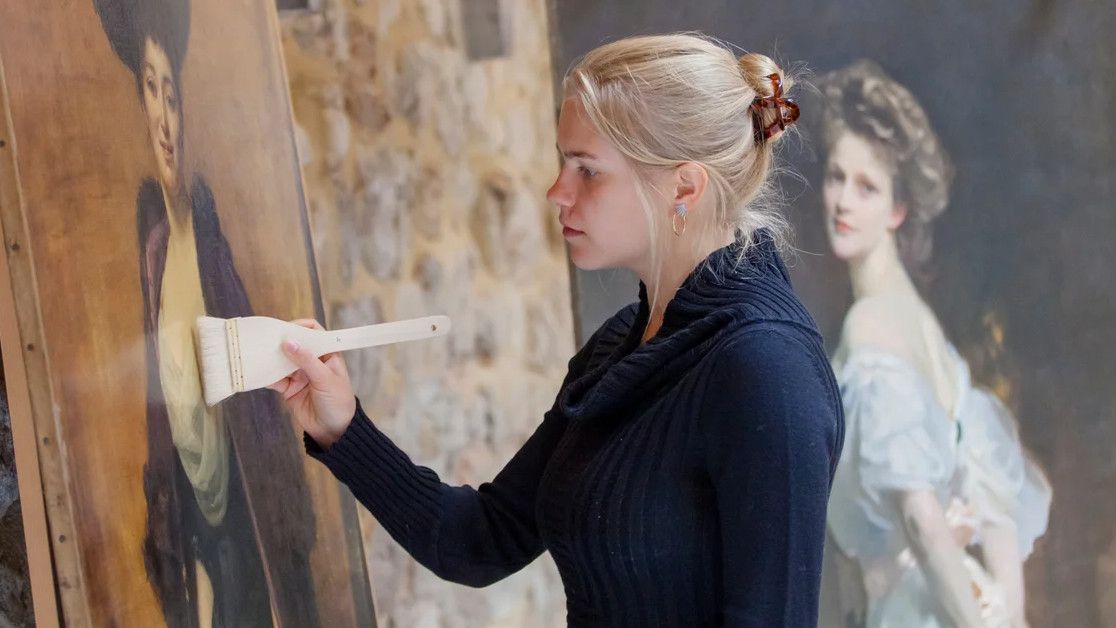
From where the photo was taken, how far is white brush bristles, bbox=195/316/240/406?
1.15 metres

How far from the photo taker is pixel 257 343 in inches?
47.5

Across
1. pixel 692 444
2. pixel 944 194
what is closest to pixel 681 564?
pixel 692 444

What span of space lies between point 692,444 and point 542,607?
1.34 m

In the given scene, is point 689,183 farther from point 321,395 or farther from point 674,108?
point 321,395

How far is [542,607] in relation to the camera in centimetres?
236

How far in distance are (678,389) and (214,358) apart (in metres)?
0.47

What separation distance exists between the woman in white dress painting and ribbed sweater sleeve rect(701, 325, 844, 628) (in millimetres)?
1432

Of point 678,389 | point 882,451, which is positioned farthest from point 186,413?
point 882,451

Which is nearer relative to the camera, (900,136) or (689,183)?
(689,183)

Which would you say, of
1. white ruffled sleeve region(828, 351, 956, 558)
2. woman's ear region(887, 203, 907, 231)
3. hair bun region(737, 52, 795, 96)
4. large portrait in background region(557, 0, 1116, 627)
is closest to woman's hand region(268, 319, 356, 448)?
Answer: hair bun region(737, 52, 795, 96)

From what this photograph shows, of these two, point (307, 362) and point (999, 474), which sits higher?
point (307, 362)

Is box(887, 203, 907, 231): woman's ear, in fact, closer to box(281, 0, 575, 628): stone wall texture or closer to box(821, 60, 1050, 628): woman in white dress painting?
box(821, 60, 1050, 628): woman in white dress painting

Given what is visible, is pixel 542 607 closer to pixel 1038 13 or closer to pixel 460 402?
pixel 460 402

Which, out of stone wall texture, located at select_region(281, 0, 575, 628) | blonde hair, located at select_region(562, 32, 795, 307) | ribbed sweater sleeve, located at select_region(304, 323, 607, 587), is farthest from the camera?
stone wall texture, located at select_region(281, 0, 575, 628)
